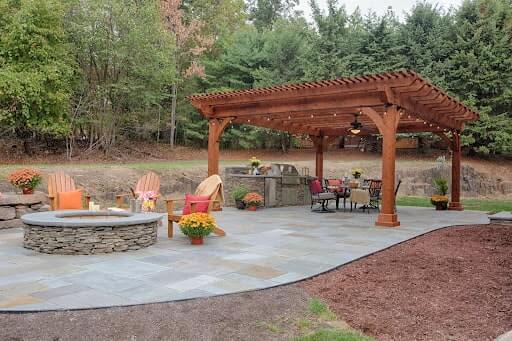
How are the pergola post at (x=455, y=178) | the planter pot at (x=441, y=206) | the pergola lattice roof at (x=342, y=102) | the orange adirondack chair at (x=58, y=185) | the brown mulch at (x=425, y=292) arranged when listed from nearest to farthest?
the brown mulch at (x=425, y=292)
the orange adirondack chair at (x=58, y=185)
the pergola lattice roof at (x=342, y=102)
the planter pot at (x=441, y=206)
the pergola post at (x=455, y=178)

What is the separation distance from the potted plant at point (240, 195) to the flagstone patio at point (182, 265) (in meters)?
2.78

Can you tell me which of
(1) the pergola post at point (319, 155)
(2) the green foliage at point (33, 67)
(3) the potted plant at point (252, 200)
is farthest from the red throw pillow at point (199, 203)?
(2) the green foliage at point (33, 67)

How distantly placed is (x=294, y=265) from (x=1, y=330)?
270 centimetres

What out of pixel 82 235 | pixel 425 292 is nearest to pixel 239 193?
Result: pixel 82 235

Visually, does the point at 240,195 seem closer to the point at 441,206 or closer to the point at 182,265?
the point at 441,206

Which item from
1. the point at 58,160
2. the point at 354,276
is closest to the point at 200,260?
the point at 354,276

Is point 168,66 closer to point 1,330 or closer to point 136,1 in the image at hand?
point 136,1

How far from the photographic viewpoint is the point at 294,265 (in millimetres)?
4418

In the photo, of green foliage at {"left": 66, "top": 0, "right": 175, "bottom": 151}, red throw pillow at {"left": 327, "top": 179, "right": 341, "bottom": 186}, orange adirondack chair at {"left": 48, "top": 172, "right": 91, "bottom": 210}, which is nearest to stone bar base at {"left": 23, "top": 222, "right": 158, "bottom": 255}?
orange adirondack chair at {"left": 48, "top": 172, "right": 91, "bottom": 210}

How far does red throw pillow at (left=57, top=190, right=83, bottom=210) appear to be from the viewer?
6.82m

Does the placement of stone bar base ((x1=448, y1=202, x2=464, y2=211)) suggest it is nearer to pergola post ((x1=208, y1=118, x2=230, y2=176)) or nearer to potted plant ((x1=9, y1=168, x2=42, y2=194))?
pergola post ((x1=208, y1=118, x2=230, y2=176))

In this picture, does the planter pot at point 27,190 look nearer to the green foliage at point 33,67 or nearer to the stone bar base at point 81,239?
the stone bar base at point 81,239

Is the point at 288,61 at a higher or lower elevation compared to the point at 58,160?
higher

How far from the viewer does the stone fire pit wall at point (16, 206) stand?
6836 mm
